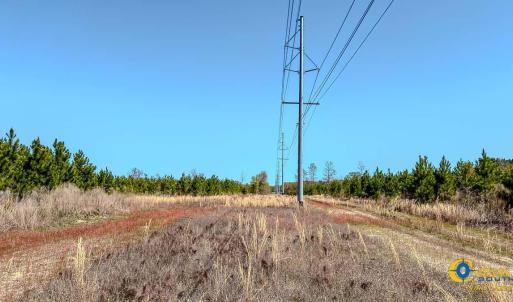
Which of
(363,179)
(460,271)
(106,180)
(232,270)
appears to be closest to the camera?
(232,270)

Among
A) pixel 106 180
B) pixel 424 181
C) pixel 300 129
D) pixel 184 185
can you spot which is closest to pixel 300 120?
pixel 300 129

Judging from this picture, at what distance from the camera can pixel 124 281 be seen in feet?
18.4

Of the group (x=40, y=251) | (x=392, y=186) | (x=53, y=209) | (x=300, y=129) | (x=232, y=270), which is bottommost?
(x=40, y=251)

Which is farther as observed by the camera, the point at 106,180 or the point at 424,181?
the point at 106,180

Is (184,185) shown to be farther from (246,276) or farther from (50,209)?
(246,276)

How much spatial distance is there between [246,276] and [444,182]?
3197 cm

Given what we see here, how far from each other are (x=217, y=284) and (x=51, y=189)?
23.8m

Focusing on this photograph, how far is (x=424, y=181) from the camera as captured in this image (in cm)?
3447

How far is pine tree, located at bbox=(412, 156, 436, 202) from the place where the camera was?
3412cm

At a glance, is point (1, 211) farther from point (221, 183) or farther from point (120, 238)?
point (221, 183)

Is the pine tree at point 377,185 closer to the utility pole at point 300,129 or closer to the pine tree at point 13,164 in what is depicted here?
the utility pole at point 300,129

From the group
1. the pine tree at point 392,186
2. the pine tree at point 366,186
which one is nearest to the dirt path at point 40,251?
the pine tree at point 392,186

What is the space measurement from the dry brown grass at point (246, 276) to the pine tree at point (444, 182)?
27852mm

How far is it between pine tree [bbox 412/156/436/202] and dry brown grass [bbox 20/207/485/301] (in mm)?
28111
